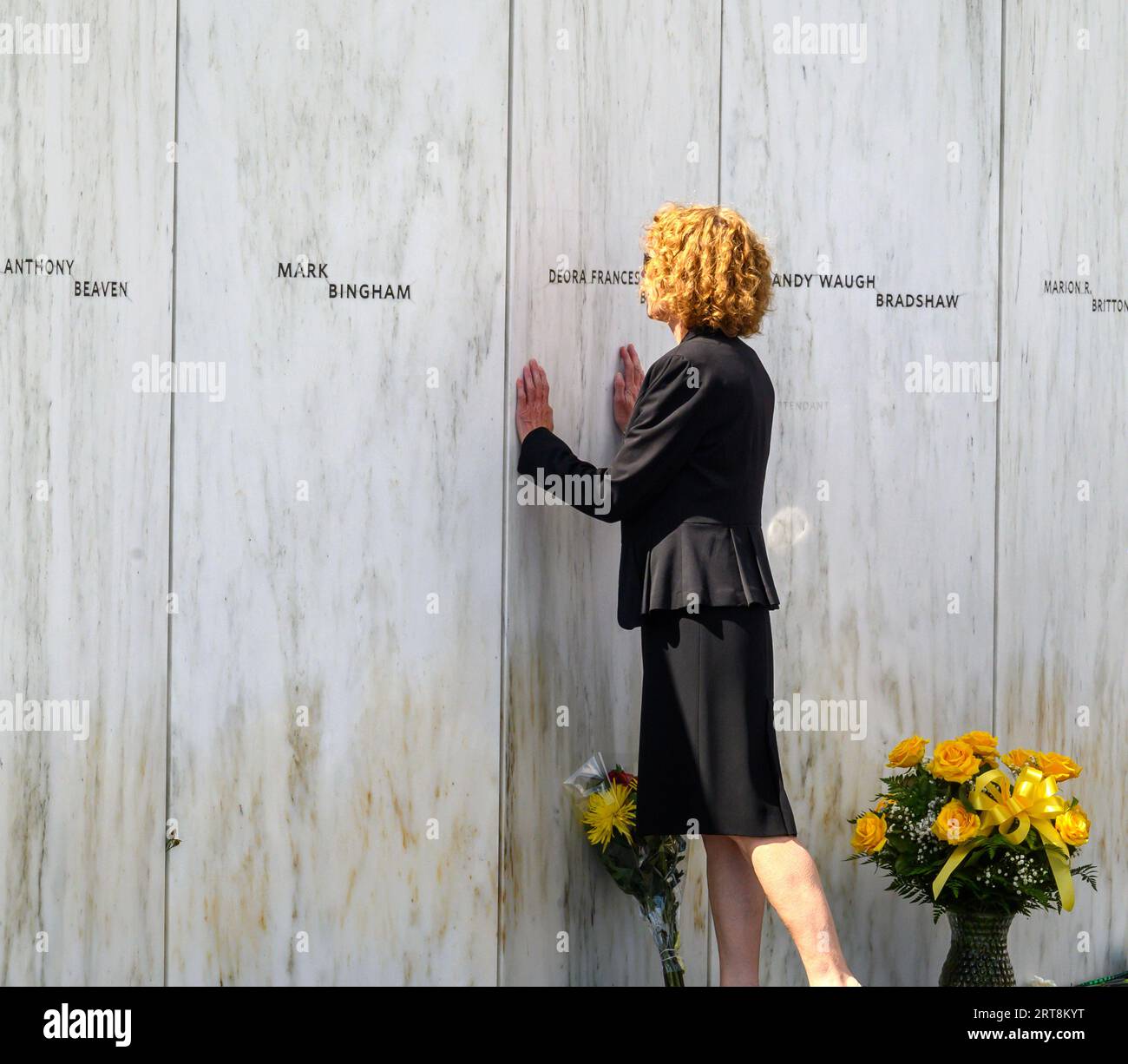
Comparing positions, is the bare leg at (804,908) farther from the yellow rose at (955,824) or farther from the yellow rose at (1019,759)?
the yellow rose at (1019,759)

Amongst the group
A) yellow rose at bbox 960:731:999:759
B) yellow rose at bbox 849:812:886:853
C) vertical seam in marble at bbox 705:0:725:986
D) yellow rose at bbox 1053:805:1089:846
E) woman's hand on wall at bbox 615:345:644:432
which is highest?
vertical seam in marble at bbox 705:0:725:986

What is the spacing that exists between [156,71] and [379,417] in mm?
1101

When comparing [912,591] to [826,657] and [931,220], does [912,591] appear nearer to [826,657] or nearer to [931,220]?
[826,657]

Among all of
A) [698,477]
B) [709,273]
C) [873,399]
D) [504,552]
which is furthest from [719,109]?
[504,552]

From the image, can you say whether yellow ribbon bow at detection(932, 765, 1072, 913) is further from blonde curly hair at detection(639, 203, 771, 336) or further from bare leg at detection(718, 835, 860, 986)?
blonde curly hair at detection(639, 203, 771, 336)

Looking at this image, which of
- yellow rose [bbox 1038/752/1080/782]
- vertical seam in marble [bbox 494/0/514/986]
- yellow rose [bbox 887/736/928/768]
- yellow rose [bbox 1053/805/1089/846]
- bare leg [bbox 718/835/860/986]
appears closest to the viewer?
bare leg [bbox 718/835/860/986]

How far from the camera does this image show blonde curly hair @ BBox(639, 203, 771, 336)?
318 centimetres

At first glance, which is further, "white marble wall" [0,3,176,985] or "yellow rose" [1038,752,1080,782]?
"white marble wall" [0,3,176,985]

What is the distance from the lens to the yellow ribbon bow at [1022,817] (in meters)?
3.33

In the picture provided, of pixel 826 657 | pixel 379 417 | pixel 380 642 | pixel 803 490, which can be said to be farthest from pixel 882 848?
pixel 379 417

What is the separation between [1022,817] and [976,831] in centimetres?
12

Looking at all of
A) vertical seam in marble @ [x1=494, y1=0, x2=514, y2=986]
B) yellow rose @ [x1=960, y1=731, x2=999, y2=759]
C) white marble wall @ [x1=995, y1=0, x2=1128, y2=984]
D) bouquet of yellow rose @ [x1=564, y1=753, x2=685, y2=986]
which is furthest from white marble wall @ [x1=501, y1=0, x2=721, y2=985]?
white marble wall @ [x1=995, y1=0, x2=1128, y2=984]

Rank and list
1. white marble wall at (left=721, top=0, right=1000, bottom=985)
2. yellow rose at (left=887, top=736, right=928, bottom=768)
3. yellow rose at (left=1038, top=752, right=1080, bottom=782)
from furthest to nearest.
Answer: white marble wall at (left=721, top=0, right=1000, bottom=985) → yellow rose at (left=887, top=736, right=928, bottom=768) → yellow rose at (left=1038, top=752, right=1080, bottom=782)

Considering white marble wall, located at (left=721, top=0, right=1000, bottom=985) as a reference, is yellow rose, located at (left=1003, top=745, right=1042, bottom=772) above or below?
below
